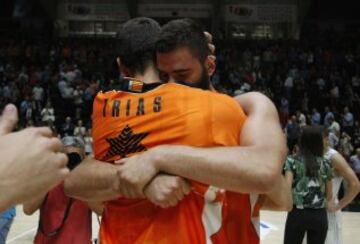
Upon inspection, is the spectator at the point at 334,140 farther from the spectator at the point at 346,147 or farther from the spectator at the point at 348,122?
the spectator at the point at 348,122

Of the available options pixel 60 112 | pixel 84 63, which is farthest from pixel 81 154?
pixel 84 63

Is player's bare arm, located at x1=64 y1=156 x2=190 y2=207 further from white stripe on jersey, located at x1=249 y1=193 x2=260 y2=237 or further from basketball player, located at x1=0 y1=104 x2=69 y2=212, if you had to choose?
basketball player, located at x1=0 y1=104 x2=69 y2=212

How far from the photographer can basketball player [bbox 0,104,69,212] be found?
2.57 meters

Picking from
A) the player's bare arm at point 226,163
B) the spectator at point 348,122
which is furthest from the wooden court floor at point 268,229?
the player's bare arm at point 226,163

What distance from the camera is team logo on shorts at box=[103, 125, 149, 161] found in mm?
2082

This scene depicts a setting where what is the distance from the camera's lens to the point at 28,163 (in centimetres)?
145

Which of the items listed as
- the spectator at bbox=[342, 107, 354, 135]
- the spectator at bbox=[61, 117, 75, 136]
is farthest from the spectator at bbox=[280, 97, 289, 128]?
the spectator at bbox=[61, 117, 75, 136]

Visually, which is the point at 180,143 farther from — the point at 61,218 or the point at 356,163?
the point at 356,163

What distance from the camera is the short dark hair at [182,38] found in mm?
2100

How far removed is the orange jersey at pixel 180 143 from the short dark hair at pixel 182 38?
131 mm

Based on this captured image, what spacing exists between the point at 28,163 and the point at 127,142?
0.67 metres

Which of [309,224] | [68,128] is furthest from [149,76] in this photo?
[68,128]

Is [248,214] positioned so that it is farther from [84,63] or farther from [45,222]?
[84,63]

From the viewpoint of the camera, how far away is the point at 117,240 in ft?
6.89
